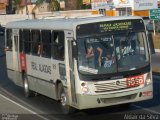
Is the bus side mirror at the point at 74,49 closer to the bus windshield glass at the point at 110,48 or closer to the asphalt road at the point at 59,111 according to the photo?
the bus windshield glass at the point at 110,48

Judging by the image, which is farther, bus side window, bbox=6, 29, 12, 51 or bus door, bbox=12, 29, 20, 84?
bus side window, bbox=6, 29, 12, 51

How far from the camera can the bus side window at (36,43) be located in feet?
56.2

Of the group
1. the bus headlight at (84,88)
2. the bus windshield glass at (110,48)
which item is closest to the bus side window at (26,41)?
the bus windshield glass at (110,48)

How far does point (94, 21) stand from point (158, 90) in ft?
16.8

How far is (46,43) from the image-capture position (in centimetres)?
1630

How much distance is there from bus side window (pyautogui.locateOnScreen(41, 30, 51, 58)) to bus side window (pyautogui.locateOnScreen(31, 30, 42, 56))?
0.46 meters

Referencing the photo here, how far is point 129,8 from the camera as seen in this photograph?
58969 mm

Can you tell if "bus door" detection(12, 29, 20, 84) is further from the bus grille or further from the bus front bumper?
the bus grille

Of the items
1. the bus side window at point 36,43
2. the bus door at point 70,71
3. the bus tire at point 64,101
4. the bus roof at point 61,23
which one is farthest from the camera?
the bus side window at point 36,43

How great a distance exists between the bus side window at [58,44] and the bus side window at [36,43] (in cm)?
153

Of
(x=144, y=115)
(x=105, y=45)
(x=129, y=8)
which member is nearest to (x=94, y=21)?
(x=105, y=45)

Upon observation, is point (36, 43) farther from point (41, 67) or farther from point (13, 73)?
point (13, 73)

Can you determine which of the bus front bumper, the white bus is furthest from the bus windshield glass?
the bus front bumper

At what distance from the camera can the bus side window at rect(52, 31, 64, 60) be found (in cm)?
1481
